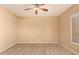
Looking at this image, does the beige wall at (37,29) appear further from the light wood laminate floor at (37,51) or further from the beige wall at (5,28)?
the light wood laminate floor at (37,51)

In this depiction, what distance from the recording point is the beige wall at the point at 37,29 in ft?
30.7

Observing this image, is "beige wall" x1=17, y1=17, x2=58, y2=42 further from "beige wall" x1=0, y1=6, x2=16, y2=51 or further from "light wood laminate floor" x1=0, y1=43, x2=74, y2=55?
"light wood laminate floor" x1=0, y1=43, x2=74, y2=55

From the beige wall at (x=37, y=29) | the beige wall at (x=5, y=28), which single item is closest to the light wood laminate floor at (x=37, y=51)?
the beige wall at (x=5, y=28)

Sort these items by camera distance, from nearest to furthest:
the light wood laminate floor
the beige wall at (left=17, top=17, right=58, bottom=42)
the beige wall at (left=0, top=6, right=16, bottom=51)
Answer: the light wood laminate floor → the beige wall at (left=0, top=6, right=16, bottom=51) → the beige wall at (left=17, top=17, right=58, bottom=42)

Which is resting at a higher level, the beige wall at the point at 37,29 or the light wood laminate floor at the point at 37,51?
the beige wall at the point at 37,29

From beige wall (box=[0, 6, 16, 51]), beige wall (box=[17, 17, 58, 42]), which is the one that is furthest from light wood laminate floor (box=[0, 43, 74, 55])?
beige wall (box=[17, 17, 58, 42])

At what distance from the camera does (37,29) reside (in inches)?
372

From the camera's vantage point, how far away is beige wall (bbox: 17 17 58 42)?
9344 mm

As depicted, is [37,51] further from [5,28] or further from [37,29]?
[37,29]

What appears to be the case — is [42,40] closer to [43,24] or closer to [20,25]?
[43,24]

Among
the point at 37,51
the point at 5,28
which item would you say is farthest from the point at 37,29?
the point at 37,51

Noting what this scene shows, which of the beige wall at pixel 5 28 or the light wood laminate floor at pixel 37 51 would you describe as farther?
the beige wall at pixel 5 28
